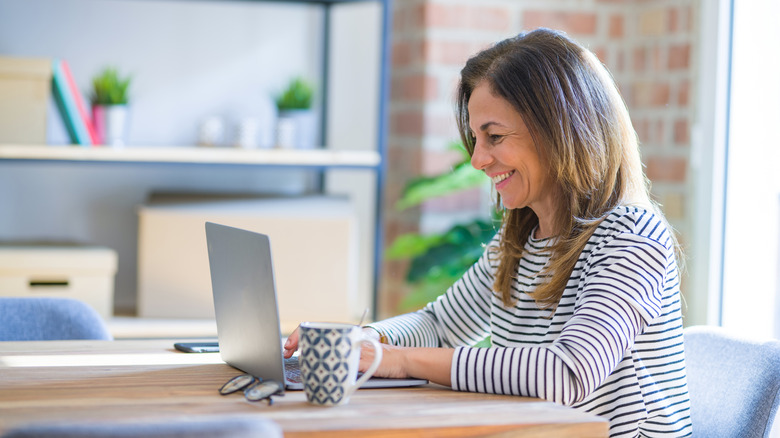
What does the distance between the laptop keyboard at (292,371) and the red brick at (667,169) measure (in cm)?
160

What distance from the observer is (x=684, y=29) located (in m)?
2.67

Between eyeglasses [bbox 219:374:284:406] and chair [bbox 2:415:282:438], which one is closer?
chair [bbox 2:415:282:438]

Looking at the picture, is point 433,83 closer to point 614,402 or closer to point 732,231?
point 732,231

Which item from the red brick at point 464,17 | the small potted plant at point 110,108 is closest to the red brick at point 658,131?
the red brick at point 464,17

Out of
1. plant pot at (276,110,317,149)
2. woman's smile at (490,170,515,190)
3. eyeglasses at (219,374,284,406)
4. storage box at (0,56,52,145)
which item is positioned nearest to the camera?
eyeglasses at (219,374,284,406)

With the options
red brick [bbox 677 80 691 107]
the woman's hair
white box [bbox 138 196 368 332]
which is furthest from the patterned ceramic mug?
red brick [bbox 677 80 691 107]

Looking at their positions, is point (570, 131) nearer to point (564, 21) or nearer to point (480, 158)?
point (480, 158)

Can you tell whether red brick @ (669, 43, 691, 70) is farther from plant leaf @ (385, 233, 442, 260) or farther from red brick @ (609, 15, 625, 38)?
plant leaf @ (385, 233, 442, 260)

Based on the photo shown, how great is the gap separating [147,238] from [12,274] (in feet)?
1.13

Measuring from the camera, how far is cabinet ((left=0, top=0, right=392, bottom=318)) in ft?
8.22

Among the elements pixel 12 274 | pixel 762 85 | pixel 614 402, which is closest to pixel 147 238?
pixel 12 274

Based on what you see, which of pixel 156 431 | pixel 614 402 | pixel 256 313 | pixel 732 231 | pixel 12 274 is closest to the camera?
pixel 156 431

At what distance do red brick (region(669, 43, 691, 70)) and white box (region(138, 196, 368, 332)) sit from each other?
1.05m

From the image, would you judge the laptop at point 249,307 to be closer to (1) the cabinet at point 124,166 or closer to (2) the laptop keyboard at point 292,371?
(2) the laptop keyboard at point 292,371
